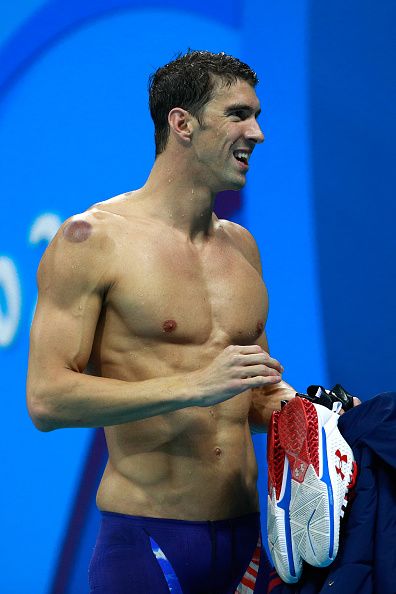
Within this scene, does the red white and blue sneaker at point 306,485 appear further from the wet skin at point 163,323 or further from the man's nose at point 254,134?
the man's nose at point 254,134

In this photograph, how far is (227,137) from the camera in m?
1.96

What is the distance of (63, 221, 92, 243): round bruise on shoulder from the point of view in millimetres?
1846

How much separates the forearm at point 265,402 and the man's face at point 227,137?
40cm

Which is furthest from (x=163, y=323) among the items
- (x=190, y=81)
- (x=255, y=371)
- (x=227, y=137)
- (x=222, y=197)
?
(x=222, y=197)

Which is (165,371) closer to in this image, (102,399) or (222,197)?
(102,399)

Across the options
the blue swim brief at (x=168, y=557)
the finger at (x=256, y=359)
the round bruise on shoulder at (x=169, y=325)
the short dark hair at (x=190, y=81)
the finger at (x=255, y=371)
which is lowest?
the blue swim brief at (x=168, y=557)

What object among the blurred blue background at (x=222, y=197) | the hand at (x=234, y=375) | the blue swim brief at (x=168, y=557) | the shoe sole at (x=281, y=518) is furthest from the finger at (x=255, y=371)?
the blurred blue background at (x=222, y=197)

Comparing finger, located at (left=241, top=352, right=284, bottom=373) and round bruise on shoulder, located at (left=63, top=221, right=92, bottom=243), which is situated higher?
round bruise on shoulder, located at (left=63, top=221, right=92, bottom=243)

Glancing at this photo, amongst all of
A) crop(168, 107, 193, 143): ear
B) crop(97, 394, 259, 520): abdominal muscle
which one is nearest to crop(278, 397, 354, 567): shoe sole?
crop(97, 394, 259, 520): abdominal muscle

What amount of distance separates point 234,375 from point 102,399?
0.76 feet

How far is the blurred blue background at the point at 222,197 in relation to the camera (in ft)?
8.96

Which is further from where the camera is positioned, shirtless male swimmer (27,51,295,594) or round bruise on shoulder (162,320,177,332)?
round bruise on shoulder (162,320,177,332)

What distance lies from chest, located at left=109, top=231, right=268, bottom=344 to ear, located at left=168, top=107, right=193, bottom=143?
0.21 metres

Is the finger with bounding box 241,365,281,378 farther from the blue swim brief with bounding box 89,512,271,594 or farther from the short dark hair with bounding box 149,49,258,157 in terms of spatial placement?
the short dark hair with bounding box 149,49,258,157
